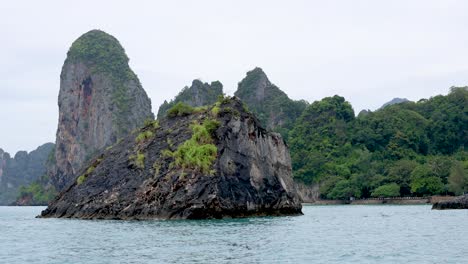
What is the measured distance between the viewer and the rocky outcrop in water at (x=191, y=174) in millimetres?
53906

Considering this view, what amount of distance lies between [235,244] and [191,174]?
21.8 meters

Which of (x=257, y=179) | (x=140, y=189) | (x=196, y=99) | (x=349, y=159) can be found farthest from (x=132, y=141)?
(x=196, y=99)

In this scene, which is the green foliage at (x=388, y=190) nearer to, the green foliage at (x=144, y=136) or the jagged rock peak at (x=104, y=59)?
the green foliage at (x=144, y=136)

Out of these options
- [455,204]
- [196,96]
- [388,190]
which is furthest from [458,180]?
[196,96]

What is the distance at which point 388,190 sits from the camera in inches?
4754

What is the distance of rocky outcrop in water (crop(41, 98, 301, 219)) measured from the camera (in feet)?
177

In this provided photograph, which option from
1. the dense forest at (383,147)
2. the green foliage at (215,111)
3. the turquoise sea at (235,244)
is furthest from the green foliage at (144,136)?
the dense forest at (383,147)

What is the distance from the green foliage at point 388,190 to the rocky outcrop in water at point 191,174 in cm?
5872

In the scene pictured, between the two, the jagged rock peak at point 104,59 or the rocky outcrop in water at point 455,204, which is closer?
the rocky outcrop in water at point 455,204

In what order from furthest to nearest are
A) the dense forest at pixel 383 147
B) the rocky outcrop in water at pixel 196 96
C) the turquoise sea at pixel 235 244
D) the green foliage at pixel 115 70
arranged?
the green foliage at pixel 115 70 < the rocky outcrop in water at pixel 196 96 < the dense forest at pixel 383 147 < the turquoise sea at pixel 235 244

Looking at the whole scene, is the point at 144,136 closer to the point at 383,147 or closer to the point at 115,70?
the point at 383,147

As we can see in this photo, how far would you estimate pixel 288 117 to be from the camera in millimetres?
192000

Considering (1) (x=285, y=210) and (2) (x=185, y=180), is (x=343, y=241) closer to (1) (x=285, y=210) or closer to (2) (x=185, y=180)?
(2) (x=185, y=180)

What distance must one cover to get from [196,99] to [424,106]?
6894 centimetres
